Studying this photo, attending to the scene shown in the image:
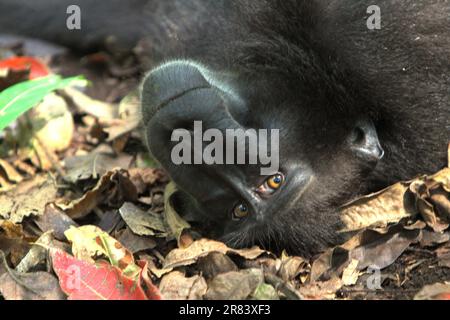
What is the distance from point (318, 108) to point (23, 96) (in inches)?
56.7

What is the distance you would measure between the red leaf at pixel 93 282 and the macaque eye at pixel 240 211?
21.3 inches

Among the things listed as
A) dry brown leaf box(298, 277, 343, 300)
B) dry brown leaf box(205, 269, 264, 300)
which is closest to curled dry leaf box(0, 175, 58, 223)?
dry brown leaf box(205, 269, 264, 300)

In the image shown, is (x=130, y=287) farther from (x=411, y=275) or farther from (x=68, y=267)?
(x=411, y=275)

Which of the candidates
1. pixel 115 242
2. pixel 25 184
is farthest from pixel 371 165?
Result: pixel 25 184

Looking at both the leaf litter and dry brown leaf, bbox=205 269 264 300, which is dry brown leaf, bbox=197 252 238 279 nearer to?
the leaf litter

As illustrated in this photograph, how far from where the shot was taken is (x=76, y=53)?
5520mm

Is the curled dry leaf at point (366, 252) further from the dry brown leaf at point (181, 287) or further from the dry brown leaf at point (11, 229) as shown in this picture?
the dry brown leaf at point (11, 229)

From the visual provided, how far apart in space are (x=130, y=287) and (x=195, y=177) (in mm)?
531

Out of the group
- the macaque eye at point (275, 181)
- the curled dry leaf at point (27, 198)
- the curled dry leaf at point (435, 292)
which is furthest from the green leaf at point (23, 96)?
the curled dry leaf at point (435, 292)

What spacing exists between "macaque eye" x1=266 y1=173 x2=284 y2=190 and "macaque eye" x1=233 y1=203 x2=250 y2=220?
141mm

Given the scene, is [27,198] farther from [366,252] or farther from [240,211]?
[366,252]

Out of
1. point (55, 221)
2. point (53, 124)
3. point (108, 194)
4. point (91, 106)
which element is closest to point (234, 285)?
point (55, 221)

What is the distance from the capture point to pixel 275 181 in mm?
3152

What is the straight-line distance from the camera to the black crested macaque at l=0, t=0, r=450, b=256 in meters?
3.12
